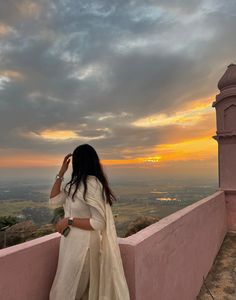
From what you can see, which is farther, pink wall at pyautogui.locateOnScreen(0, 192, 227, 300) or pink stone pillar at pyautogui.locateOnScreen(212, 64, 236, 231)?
pink stone pillar at pyautogui.locateOnScreen(212, 64, 236, 231)

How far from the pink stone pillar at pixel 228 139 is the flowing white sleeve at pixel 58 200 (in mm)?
7122

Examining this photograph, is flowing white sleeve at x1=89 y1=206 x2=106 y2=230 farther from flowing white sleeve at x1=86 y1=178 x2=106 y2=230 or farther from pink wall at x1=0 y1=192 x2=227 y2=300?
pink wall at x1=0 y1=192 x2=227 y2=300

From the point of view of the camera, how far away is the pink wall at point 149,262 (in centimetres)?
196

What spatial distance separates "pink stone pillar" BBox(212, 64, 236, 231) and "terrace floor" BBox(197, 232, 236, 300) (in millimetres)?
1586

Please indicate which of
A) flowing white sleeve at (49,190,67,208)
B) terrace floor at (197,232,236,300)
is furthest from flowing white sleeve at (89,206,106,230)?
terrace floor at (197,232,236,300)

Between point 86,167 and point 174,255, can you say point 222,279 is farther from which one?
point 86,167

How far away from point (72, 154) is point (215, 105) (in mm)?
7806

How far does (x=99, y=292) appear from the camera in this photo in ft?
7.24

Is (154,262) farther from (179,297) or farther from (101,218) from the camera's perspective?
(179,297)

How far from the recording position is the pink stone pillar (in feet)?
27.7

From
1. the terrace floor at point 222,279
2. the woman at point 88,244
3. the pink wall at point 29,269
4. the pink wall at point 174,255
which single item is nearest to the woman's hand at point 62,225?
the woman at point 88,244

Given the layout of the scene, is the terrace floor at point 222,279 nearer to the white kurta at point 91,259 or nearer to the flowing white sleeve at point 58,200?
the white kurta at point 91,259

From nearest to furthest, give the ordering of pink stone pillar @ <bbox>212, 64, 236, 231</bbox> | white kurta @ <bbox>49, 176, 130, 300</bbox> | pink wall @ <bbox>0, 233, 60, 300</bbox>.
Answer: pink wall @ <bbox>0, 233, 60, 300</bbox> → white kurta @ <bbox>49, 176, 130, 300</bbox> → pink stone pillar @ <bbox>212, 64, 236, 231</bbox>

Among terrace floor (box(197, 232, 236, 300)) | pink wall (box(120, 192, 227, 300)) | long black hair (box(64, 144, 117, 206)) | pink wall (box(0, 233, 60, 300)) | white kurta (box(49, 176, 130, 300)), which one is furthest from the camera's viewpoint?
terrace floor (box(197, 232, 236, 300))
